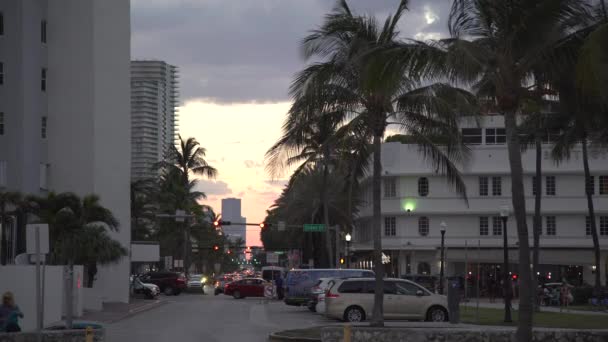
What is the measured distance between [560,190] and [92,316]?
135 feet

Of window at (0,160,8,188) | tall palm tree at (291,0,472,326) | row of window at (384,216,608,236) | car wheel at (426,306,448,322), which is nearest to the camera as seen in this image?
tall palm tree at (291,0,472,326)

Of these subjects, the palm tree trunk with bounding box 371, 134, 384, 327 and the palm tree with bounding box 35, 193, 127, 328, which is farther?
the palm tree with bounding box 35, 193, 127, 328

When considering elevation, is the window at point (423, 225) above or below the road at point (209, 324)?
above

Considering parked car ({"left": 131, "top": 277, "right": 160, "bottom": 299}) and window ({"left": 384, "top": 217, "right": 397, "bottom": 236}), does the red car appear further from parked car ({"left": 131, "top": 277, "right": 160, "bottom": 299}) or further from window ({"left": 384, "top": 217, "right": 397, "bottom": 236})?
window ({"left": 384, "top": 217, "right": 397, "bottom": 236})

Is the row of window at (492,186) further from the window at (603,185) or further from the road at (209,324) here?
the road at (209,324)

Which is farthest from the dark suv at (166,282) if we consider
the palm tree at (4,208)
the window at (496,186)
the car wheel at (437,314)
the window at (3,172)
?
the car wheel at (437,314)

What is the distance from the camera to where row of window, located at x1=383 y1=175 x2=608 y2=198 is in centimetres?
7306

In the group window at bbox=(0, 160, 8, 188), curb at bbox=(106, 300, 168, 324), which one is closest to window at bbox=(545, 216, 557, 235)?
curb at bbox=(106, 300, 168, 324)

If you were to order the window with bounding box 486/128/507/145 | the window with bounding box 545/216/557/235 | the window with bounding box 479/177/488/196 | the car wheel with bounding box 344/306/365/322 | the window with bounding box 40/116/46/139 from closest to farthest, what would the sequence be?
the car wheel with bounding box 344/306/365/322 → the window with bounding box 40/116/46/139 → the window with bounding box 545/216/557/235 → the window with bounding box 479/177/488/196 → the window with bounding box 486/128/507/145

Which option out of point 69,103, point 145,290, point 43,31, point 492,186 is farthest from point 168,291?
point 43,31

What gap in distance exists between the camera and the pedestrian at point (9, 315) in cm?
2192

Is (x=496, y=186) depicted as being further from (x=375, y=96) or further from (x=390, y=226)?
(x=375, y=96)

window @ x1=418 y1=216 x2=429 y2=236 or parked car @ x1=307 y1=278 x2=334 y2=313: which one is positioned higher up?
window @ x1=418 y1=216 x2=429 y2=236

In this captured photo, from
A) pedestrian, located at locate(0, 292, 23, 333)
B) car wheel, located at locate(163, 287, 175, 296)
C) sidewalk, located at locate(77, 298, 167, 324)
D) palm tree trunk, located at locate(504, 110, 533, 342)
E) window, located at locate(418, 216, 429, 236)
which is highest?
window, located at locate(418, 216, 429, 236)
